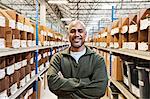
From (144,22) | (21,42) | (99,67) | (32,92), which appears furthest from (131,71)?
(32,92)

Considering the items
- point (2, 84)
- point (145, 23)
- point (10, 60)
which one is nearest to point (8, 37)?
point (10, 60)

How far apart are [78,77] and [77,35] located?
0.40m

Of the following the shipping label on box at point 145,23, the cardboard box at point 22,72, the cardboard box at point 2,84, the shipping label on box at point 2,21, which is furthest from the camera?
the cardboard box at point 22,72

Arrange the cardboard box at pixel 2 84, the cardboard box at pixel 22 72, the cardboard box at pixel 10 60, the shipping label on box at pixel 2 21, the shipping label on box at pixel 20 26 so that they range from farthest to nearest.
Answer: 1. the cardboard box at pixel 22 72
2. the shipping label on box at pixel 20 26
3. the cardboard box at pixel 10 60
4. the cardboard box at pixel 2 84
5. the shipping label on box at pixel 2 21

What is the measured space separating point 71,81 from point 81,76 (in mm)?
132

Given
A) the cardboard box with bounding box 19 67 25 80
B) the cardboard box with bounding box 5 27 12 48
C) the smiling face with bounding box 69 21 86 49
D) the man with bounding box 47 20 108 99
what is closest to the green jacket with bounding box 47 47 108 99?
the man with bounding box 47 20 108 99

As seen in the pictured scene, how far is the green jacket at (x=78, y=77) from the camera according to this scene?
91.8 inches

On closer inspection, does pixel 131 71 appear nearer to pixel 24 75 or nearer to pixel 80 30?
pixel 80 30

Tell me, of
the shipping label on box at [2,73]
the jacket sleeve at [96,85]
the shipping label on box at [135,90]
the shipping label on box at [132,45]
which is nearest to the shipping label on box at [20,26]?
the shipping label on box at [2,73]

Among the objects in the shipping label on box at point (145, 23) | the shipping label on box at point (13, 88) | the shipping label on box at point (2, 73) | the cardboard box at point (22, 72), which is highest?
the shipping label on box at point (145, 23)

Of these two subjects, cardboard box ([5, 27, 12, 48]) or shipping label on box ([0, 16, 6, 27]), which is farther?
cardboard box ([5, 27, 12, 48])

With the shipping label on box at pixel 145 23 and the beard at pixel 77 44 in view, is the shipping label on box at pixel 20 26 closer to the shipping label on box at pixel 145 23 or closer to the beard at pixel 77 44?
the beard at pixel 77 44

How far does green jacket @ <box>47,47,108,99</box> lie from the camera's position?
2332 millimetres

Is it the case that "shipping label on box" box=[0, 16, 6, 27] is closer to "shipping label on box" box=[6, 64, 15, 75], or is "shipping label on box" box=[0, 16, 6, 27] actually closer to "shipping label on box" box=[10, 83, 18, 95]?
"shipping label on box" box=[6, 64, 15, 75]
